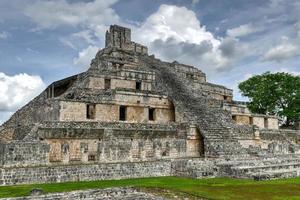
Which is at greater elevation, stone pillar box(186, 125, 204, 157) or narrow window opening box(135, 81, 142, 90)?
narrow window opening box(135, 81, 142, 90)

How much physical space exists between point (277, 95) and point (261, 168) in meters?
25.8

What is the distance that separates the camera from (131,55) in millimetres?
31312

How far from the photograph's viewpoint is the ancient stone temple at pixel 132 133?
1638 cm

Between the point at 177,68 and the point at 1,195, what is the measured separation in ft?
77.8

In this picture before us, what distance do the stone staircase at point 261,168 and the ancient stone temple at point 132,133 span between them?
0.17 feet

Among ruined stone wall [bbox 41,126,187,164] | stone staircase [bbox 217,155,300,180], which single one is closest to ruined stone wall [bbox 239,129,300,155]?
stone staircase [bbox 217,155,300,180]

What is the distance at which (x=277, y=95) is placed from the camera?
41656mm

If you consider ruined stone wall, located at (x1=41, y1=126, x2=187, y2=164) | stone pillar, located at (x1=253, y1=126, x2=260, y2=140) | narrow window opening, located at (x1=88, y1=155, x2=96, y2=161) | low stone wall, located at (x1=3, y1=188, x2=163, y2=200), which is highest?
stone pillar, located at (x1=253, y1=126, x2=260, y2=140)

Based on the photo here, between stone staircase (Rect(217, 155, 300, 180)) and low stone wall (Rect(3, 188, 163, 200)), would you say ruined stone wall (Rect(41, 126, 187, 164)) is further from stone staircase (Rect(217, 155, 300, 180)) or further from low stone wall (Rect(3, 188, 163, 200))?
low stone wall (Rect(3, 188, 163, 200))

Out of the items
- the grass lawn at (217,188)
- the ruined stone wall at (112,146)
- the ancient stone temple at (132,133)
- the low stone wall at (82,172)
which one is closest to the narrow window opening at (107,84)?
the ancient stone temple at (132,133)

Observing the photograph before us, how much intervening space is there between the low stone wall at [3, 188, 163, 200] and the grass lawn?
0.40 metres

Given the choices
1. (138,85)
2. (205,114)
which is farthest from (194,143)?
(138,85)

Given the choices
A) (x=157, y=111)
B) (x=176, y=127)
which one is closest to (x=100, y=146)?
(x=176, y=127)

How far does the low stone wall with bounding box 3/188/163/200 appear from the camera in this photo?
1127cm
